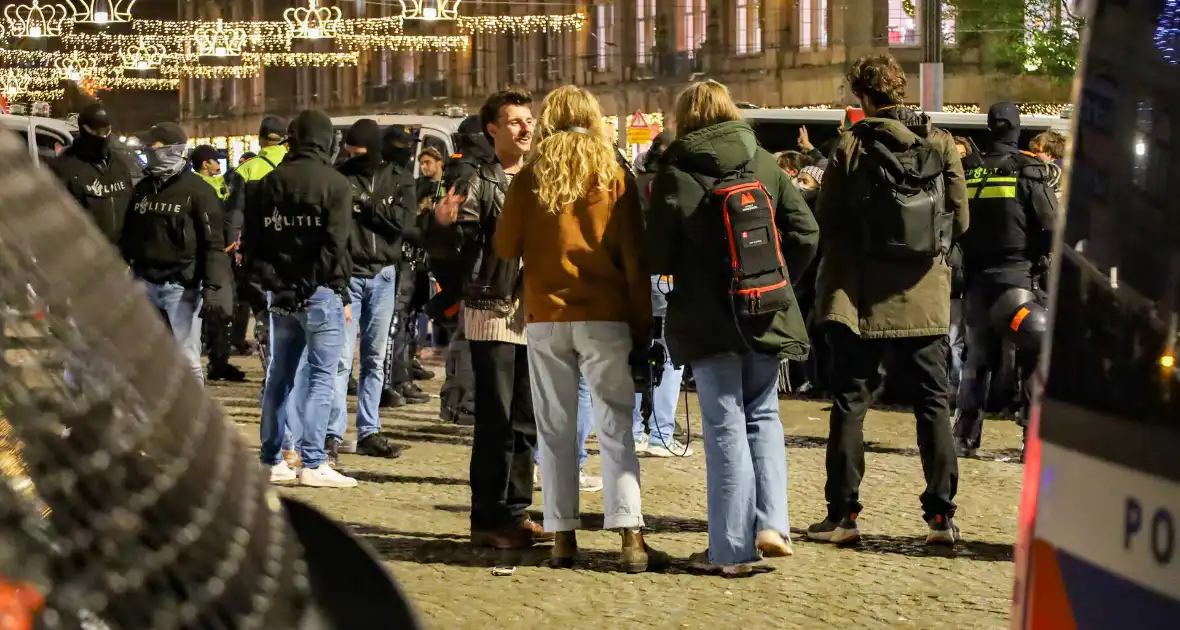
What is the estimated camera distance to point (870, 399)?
24.6ft

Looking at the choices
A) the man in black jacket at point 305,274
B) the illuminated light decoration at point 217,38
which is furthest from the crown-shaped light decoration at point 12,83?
the man in black jacket at point 305,274

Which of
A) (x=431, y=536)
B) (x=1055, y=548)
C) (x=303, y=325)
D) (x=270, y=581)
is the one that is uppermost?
(x=270, y=581)

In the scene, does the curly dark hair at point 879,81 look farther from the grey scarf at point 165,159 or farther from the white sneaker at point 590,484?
the grey scarf at point 165,159

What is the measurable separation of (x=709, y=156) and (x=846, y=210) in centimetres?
95

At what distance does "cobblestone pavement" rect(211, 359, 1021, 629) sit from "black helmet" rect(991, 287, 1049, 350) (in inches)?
27.3

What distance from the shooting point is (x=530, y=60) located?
61.7m

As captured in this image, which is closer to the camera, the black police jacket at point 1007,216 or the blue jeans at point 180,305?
the black police jacket at point 1007,216

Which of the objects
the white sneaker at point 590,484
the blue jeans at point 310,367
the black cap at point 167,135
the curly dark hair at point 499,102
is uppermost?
the curly dark hair at point 499,102

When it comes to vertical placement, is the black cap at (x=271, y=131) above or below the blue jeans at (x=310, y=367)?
above

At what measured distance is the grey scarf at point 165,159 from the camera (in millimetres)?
10664

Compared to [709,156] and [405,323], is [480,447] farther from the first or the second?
[405,323]

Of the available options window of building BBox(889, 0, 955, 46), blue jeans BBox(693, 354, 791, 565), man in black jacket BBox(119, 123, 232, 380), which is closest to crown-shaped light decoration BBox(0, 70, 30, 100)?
window of building BBox(889, 0, 955, 46)

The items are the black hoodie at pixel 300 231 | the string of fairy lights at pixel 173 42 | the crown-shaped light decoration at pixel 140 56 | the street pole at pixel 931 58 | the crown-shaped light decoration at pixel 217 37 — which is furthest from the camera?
the crown-shaped light decoration at pixel 140 56

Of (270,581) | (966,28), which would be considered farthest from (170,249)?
(966,28)
